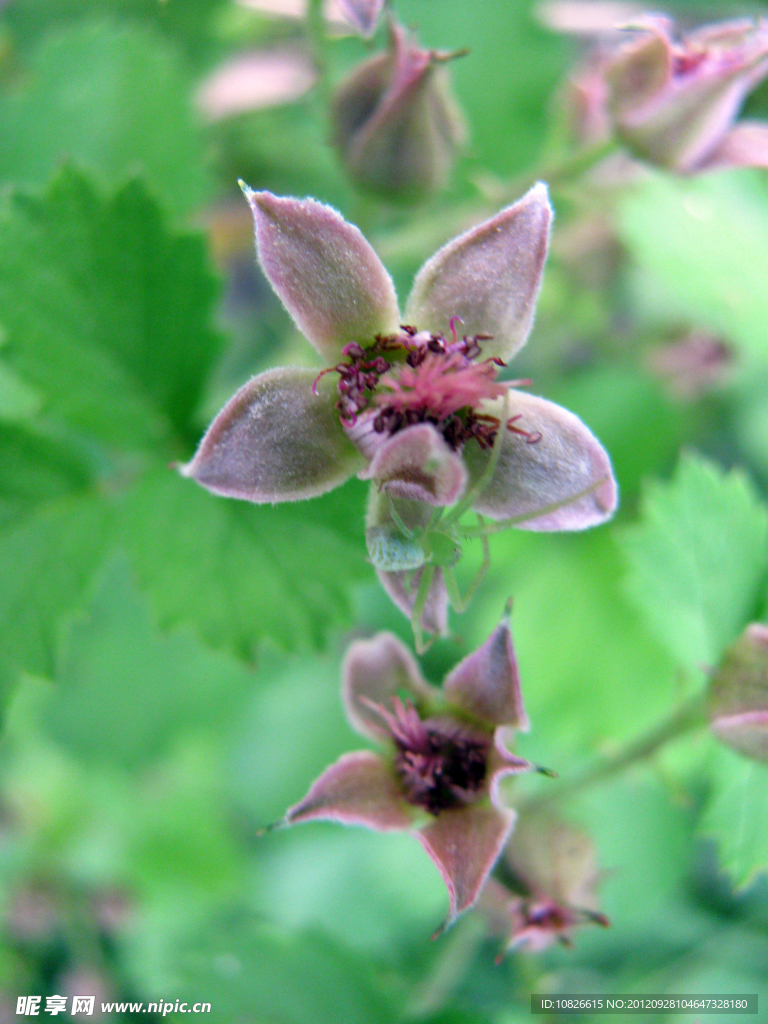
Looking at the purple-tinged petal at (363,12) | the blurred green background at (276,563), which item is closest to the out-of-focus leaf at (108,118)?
the blurred green background at (276,563)

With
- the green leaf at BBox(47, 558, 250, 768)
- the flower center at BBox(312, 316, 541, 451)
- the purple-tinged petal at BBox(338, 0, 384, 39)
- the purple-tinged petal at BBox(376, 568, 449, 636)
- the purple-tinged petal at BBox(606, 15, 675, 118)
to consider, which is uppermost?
the purple-tinged petal at BBox(338, 0, 384, 39)

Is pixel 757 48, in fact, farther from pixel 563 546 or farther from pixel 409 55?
pixel 563 546

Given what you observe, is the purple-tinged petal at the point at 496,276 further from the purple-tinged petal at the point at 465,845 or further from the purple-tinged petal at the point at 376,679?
the purple-tinged petal at the point at 465,845

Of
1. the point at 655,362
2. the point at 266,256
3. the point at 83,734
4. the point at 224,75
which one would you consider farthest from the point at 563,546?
the point at 224,75

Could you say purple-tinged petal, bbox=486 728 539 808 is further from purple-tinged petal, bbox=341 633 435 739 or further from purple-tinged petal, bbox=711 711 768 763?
purple-tinged petal, bbox=711 711 768 763

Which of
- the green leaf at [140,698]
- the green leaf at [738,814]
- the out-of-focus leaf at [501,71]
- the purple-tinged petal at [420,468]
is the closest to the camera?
the purple-tinged petal at [420,468]

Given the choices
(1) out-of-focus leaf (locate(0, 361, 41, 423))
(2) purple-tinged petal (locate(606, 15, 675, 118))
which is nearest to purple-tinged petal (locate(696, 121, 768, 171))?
(2) purple-tinged petal (locate(606, 15, 675, 118))
